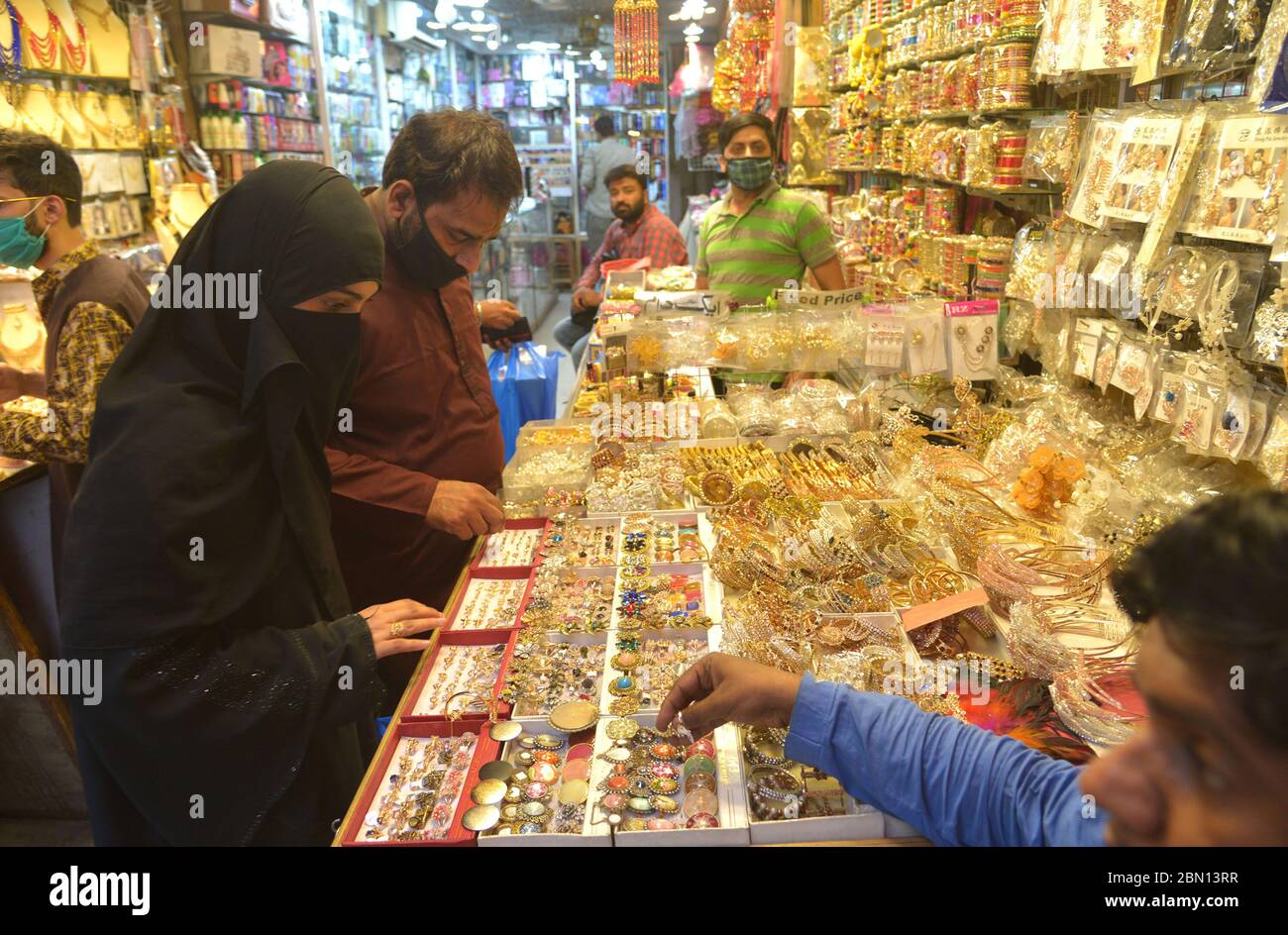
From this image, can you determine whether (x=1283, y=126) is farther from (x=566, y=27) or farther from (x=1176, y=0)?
(x=566, y=27)

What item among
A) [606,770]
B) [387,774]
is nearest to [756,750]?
[606,770]

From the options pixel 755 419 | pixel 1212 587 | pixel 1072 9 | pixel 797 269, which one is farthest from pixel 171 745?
pixel 797 269

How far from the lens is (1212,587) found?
25.8 inches

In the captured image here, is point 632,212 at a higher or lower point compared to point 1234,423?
higher

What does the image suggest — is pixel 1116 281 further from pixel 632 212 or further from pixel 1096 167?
pixel 632 212

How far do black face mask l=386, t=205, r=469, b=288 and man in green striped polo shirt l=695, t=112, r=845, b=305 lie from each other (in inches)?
86.4

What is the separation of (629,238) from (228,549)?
502 centimetres

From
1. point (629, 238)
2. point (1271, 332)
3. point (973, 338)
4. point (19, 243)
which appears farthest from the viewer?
point (629, 238)

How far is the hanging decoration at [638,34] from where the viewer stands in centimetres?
646

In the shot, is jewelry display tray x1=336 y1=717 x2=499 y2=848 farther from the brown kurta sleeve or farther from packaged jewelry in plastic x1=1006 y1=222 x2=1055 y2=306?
packaged jewelry in plastic x1=1006 y1=222 x2=1055 y2=306

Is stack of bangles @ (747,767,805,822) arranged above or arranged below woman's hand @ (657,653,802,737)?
below

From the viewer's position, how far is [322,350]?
5.08 feet

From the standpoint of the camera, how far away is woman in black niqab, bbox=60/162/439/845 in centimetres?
130

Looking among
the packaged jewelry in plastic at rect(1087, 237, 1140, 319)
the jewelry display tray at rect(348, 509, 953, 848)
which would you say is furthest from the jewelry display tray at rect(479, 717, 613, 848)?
the packaged jewelry in plastic at rect(1087, 237, 1140, 319)
